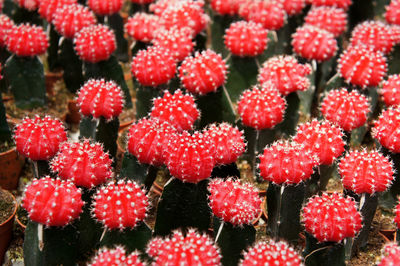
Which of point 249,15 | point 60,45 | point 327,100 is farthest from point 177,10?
point 327,100

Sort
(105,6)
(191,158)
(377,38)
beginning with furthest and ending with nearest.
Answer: (105,6) → (377,38) → (191,158)

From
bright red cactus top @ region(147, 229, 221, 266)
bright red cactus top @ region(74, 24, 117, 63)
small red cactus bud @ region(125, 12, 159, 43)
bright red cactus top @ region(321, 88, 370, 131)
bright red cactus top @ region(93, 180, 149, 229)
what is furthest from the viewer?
small red cactus bud @ region(125, 12, 159, 43)

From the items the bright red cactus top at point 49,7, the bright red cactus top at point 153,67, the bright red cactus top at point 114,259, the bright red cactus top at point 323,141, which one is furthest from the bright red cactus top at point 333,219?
the bright red cactus top at point 49,7

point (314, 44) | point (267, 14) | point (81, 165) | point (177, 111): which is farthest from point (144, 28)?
point (81, 165)

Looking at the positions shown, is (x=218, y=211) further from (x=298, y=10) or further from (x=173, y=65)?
(x=298, y=10)

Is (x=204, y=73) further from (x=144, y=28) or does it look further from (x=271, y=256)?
(x=271, y=256)

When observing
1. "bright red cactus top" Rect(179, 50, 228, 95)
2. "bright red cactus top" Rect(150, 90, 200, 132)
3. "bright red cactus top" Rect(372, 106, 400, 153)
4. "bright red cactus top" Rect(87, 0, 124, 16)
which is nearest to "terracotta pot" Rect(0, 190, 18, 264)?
"bright red cactus top" Rect(150, 90, 200, 132)

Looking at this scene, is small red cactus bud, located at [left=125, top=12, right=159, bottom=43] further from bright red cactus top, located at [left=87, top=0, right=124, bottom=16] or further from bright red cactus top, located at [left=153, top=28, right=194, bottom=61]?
bright red cactus top, located at [left=87, top=0, right=124, bottom=16]
